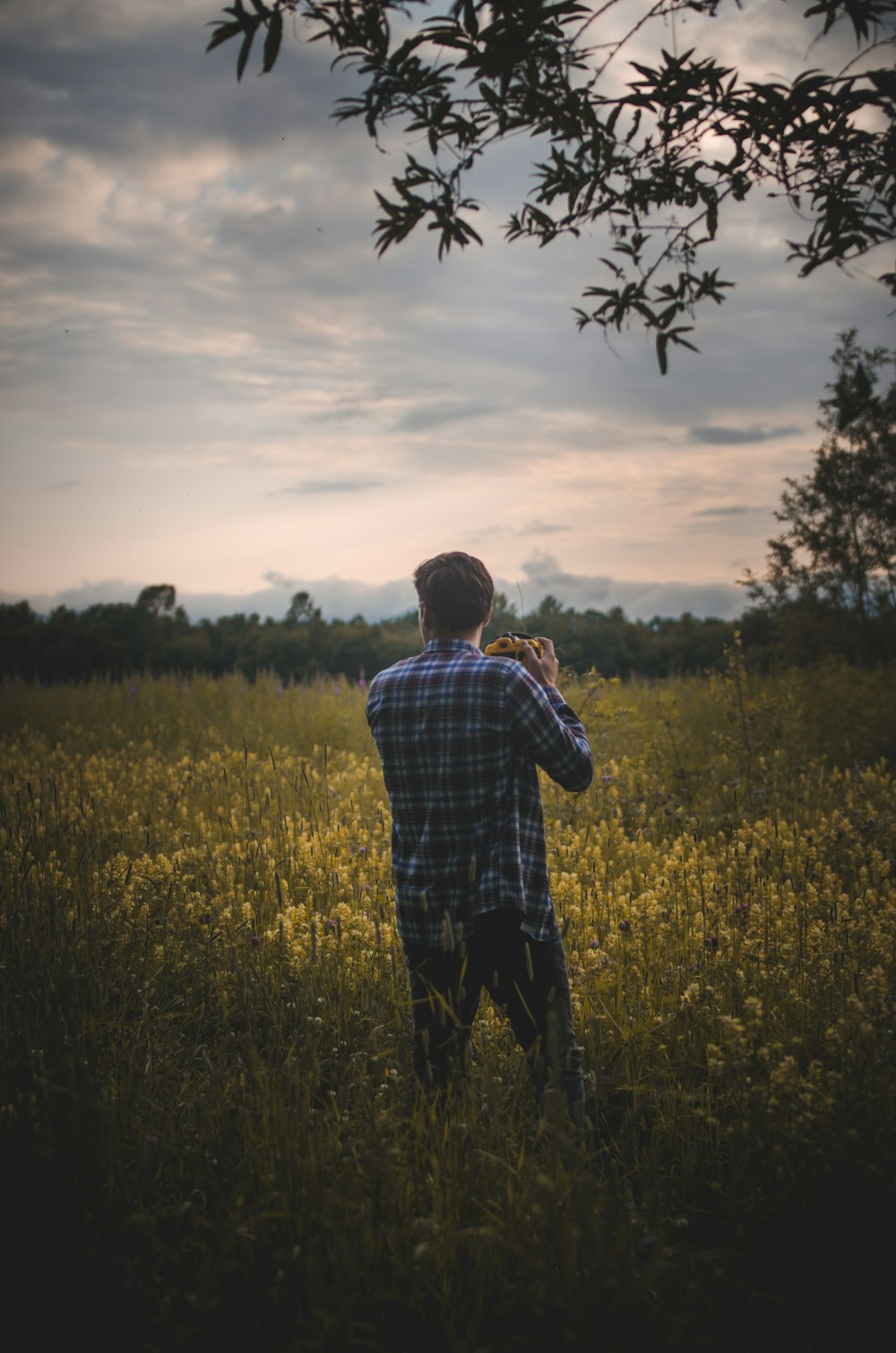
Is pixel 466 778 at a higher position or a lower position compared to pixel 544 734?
lower

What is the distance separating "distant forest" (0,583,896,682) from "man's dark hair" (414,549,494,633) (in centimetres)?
1624

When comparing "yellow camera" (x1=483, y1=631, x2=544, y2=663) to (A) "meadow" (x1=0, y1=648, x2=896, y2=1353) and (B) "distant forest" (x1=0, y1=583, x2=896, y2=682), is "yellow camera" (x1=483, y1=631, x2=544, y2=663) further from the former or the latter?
(B) "distant forest" (x1=0, y1=583, x2=896, y2=682)

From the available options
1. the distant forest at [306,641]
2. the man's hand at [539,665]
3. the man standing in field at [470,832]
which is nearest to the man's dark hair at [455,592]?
the man standing in field at [470,832]

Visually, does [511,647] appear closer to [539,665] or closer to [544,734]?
[539,665]

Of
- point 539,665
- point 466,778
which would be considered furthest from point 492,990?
point 539,665

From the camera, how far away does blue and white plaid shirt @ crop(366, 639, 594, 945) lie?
2695 mm

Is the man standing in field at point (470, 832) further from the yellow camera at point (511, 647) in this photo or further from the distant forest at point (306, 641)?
the distant forest at point (306, 641)

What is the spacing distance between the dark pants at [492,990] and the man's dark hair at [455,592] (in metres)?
1.06

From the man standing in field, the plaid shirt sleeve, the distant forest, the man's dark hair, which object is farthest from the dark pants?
the distant forest

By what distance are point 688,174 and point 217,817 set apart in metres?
6.24

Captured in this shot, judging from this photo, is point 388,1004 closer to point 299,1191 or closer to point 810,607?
point 299,1191

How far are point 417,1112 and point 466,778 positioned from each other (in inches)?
44.8

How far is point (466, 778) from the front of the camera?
8.95 ft

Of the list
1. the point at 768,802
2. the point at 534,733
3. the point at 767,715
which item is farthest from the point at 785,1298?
the point at 767,715
